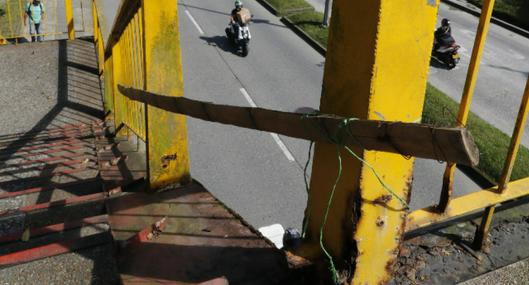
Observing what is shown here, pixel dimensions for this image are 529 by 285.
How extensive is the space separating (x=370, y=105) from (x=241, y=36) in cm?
1207

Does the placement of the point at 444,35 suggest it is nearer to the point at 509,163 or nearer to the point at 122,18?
the point at 122,18

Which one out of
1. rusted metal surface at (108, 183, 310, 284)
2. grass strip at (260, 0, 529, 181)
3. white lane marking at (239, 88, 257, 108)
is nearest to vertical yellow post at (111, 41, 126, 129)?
rusted metal surface at (108, 183, 310, 284)

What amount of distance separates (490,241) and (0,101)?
250 inches

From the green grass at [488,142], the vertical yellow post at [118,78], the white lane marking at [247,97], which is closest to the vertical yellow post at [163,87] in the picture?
the vertical yellow post at [118,78]

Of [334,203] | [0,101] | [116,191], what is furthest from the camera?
[0,101]

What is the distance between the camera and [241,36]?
1334cm

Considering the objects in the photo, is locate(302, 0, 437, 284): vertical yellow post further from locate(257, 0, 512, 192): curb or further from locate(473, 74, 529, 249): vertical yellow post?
locate(257, 0, 512, 192): curb

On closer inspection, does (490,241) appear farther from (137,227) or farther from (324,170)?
(137,227)

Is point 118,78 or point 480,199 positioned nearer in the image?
point 480,199

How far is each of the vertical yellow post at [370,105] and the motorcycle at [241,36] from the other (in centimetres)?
1181

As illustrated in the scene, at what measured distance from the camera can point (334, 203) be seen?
1.79 metres

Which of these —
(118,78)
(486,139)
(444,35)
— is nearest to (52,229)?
(118,78)

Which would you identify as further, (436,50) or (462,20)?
(462,20)

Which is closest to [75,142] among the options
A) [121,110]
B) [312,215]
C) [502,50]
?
[121,110]
